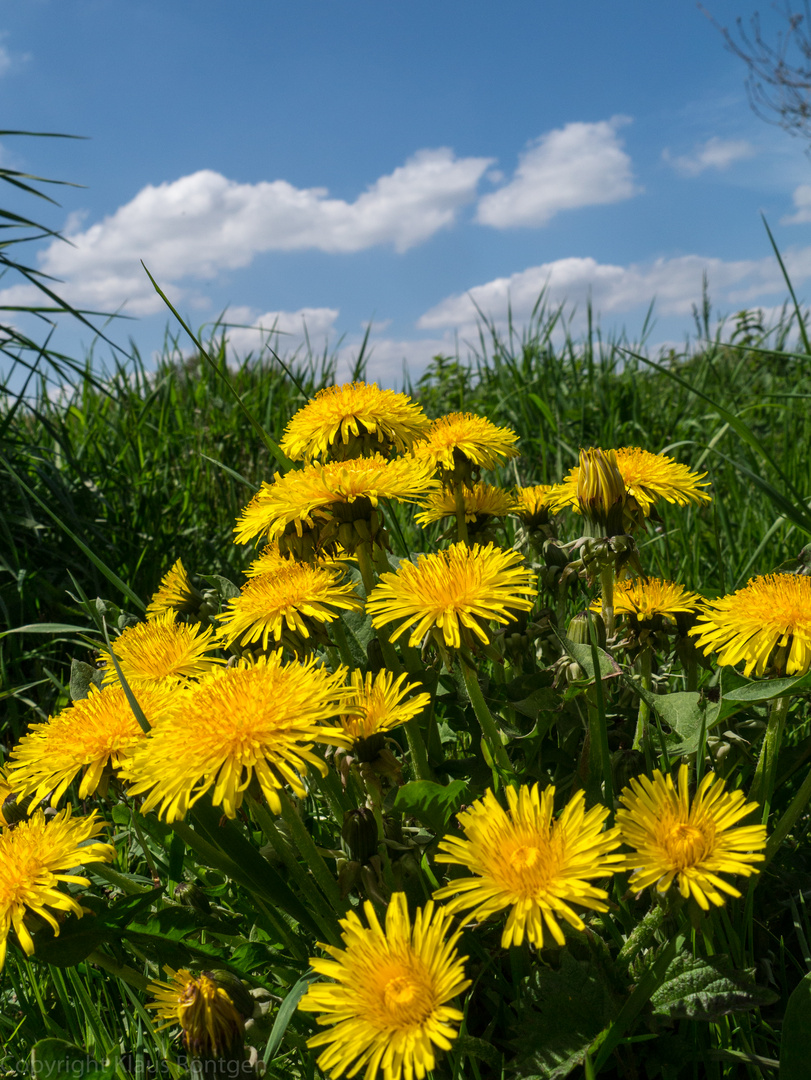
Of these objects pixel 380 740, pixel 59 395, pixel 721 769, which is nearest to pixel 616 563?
pixel 721 769

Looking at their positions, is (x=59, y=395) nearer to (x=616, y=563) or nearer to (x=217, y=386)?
(x=217, y=386)

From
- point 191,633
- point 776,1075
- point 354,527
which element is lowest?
point 776,1075

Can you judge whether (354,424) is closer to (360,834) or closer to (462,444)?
(462,444)

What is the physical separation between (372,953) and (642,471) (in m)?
0.89

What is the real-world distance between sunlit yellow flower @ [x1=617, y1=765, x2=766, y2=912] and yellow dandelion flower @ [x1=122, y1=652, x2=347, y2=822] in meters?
0.34

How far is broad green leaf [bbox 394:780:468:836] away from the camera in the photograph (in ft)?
3.74

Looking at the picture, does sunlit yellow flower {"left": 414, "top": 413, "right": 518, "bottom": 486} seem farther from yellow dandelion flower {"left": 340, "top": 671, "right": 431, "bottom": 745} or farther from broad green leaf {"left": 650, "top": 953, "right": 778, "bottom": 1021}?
broad green leaf {"left": 650, "top": 953, "right": 778, "bottom": 1021}

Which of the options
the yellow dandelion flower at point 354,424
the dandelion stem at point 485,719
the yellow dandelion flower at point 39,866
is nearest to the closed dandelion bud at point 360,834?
the dandelion stem at point 485,719

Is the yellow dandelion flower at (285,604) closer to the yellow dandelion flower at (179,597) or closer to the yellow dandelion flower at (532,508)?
the yellow dandelion flower at (179,597)

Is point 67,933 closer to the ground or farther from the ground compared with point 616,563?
closer to the ground

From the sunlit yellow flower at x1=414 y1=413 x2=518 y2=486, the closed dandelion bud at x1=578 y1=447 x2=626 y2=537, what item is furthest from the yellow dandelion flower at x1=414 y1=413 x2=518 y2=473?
the closed dandelion bud at x1=578 y1=447 x2=626 y2=537

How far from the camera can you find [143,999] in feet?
4.08

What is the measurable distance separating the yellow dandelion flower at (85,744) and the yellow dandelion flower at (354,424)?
0.57m

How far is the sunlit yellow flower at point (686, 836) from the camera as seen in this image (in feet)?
2.73
